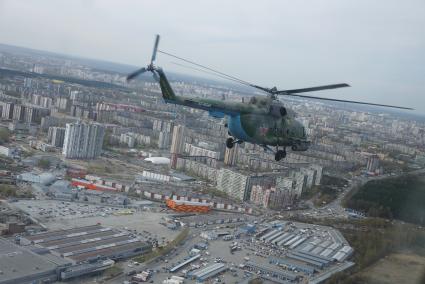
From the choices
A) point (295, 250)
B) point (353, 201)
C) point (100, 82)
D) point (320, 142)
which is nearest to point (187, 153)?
point (320, 142)

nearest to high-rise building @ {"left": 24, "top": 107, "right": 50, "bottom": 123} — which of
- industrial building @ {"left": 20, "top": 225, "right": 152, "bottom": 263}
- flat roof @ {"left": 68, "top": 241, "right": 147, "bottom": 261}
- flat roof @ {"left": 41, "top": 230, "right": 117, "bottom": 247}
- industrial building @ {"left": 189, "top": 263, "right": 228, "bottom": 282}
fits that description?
industrial building @ {"left": 20, "top": 225, "right": 152, "bottom": 263}

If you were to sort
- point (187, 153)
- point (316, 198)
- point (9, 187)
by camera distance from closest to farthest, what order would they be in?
point (9, 187) < point (316, 198) < point (187, 153)

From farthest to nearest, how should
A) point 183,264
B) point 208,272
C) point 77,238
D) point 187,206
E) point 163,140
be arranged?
point 163,140, point 187,206, point 77,238, point 183,264, point 208,272

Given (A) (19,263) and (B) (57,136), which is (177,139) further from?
(A) (19,263)

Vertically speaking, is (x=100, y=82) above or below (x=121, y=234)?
above

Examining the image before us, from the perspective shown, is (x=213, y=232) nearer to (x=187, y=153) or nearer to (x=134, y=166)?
(x=134, y=166)

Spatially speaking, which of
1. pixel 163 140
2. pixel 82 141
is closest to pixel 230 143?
pixel 82 141
